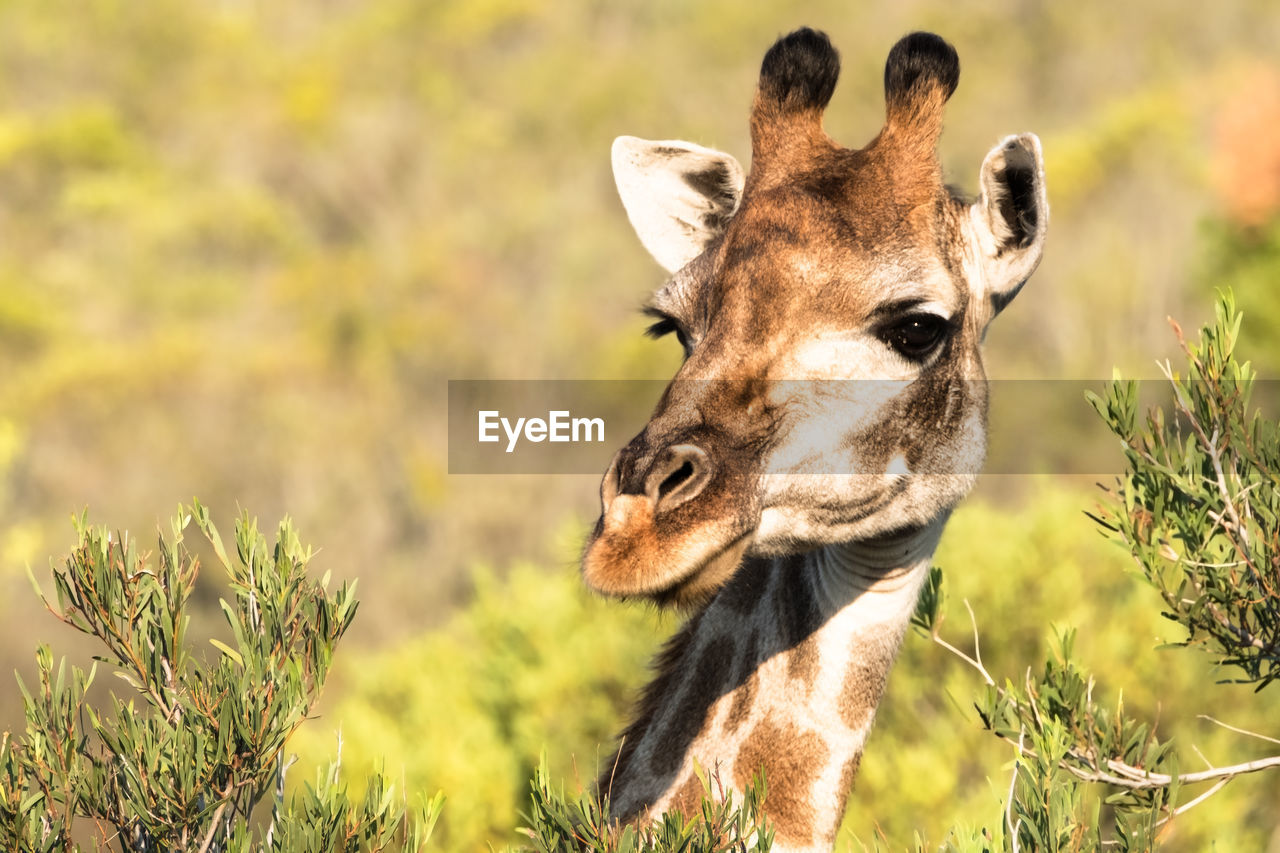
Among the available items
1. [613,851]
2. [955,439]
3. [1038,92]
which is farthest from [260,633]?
[1038,92]

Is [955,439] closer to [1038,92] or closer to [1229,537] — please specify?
[1229,537]

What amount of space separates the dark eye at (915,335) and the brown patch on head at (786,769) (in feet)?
4.37

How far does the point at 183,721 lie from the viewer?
141 inches

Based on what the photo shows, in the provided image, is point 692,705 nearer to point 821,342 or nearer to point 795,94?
point 821,342

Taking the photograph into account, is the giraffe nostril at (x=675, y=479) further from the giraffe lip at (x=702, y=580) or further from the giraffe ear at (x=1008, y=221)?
the giraffe ear at (x=1008, y=221)

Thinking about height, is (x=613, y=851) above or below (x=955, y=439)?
below

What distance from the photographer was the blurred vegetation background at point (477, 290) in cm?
1018

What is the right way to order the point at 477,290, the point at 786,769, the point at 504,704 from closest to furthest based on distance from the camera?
1. the point at 786,769
2. the point at 504,704
3. the point at 477,290

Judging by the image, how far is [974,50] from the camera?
1953 inches

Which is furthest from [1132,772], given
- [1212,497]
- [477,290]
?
[477,290]

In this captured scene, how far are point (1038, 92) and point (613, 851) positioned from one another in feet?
161

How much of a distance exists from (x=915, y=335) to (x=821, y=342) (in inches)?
14.8

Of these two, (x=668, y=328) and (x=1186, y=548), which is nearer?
(x=1186, y=548)

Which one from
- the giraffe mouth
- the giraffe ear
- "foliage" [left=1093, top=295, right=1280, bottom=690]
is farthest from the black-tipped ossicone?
the giraffe mouth
